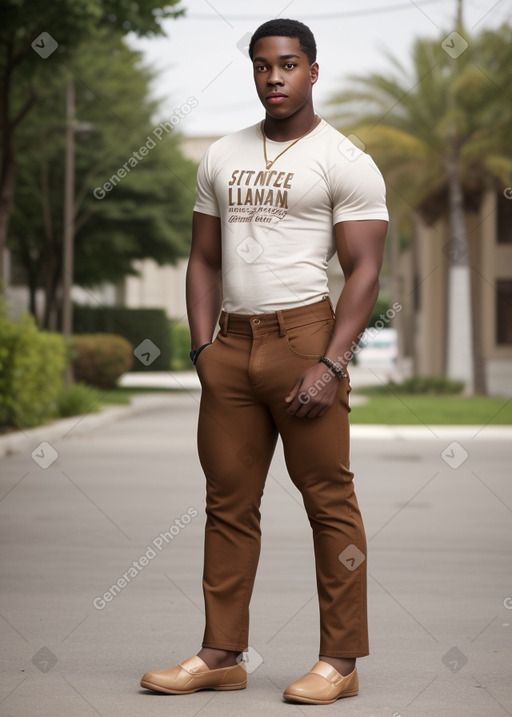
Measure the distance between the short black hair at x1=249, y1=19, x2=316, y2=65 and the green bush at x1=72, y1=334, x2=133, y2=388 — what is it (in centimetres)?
2398

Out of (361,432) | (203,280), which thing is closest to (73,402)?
(361,432)

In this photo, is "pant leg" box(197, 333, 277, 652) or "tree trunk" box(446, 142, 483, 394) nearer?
"pant leg" box(197, 333, 277, 652)

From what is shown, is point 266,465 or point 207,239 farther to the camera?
point 207,239

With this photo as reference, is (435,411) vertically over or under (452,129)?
under

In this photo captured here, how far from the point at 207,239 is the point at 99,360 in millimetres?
24021

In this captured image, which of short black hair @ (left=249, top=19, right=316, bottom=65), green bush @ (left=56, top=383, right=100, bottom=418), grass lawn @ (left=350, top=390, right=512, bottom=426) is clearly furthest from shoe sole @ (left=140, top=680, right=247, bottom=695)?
grass lawn @ (left=350, top=390, right=512, bottom=426)

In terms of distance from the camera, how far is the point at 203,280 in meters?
4.49

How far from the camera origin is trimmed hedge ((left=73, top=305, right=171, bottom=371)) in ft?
143

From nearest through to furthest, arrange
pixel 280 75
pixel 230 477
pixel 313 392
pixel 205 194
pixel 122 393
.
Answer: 1. pixel 313 392
2. pixel 280 75
3. pixel 230 477
4. pixel 205 194
5. pixel 122 393

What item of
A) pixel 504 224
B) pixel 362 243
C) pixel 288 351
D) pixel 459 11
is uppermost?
pixel 459 11

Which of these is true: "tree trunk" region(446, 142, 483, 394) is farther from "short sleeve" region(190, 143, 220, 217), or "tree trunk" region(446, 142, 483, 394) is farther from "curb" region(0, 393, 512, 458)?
"short sleeve" region(190, 143, 220, 217)

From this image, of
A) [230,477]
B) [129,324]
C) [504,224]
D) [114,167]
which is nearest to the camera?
[230,477]

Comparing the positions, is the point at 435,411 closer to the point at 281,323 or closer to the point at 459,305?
the point at 459,305

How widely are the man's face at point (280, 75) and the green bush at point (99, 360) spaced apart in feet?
78.8
